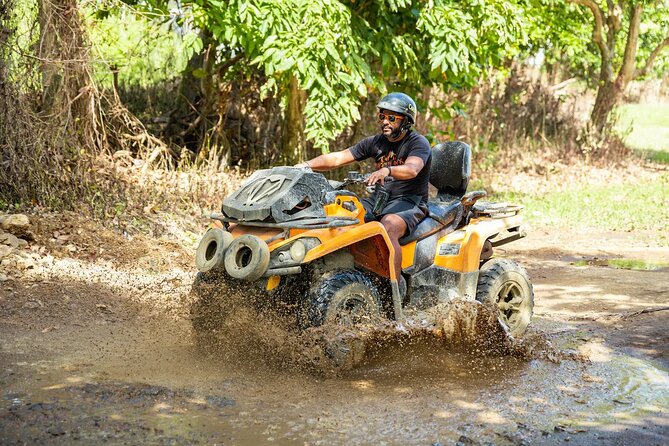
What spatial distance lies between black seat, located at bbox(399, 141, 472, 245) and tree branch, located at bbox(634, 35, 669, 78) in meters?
17.1

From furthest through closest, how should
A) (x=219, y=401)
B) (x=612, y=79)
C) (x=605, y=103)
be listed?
(x=612, y=79) → (x=605, y=103) → (x=219, y=401)

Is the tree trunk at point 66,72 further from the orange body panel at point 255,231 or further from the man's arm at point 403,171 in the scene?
the man's arm at point 403,171

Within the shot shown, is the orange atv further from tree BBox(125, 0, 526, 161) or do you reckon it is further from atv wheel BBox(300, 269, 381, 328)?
tree BBox(125, 0, 526, 161)

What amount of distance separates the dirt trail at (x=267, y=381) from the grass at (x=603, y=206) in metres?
6.00

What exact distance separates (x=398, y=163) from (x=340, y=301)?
1357 millimetres

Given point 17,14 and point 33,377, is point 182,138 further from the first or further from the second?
point 33,377

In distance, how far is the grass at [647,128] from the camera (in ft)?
79.5

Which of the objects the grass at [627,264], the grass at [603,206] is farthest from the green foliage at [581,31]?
the grass at [627,264]

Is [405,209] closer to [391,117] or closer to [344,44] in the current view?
[391,117]

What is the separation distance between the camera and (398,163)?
6.61 meters

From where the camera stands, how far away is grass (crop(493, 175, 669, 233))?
14289 millimetres

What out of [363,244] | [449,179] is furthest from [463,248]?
[363,244]

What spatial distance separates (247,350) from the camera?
19.5ft

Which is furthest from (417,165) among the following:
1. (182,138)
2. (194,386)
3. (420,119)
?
(420,119)
